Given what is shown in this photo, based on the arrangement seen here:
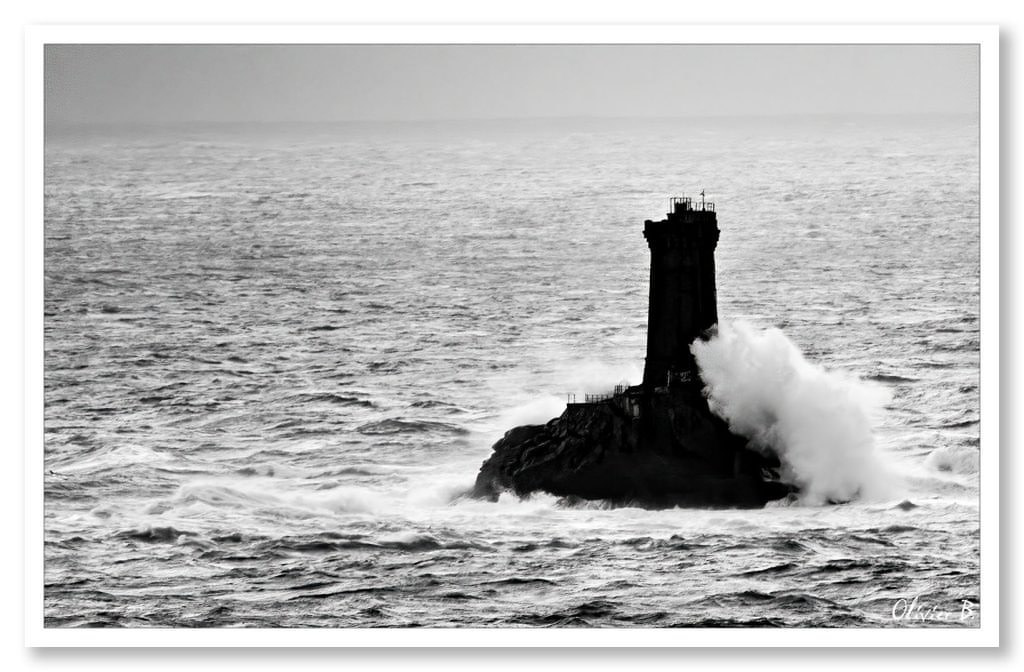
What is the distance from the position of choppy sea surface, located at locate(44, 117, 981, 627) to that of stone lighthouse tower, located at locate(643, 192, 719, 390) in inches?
9.8

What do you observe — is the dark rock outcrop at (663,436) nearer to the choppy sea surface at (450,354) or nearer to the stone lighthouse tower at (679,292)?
the stone lighthouse tower at (679,292)

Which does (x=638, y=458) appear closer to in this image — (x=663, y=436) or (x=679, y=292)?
(x=663, y=436)

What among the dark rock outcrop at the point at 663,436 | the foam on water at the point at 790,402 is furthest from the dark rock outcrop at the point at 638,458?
the foam on water at the point at 790,402

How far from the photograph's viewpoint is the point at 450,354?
95.6 ft

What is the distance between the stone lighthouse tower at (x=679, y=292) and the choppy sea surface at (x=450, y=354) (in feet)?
0.81

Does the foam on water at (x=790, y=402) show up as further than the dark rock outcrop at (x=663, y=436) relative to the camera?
No

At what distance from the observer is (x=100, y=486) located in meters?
25.5

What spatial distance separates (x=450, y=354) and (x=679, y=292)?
274 centimetres

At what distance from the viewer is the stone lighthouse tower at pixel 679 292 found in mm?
28125

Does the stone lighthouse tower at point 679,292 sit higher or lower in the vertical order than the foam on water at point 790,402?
higher

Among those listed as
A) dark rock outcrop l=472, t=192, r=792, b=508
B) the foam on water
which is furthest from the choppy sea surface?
dark rock outcrop l=472, t=192, r=792, b=508

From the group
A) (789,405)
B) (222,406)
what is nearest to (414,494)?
(222,406)
